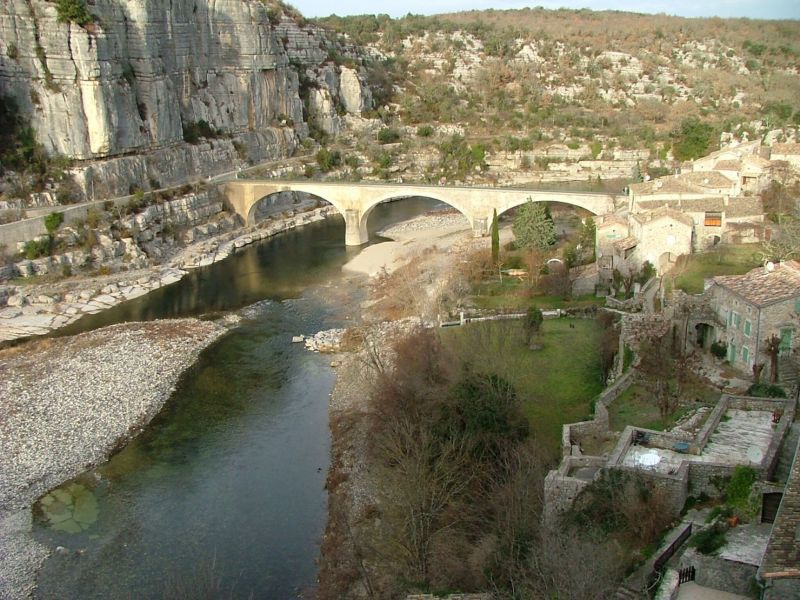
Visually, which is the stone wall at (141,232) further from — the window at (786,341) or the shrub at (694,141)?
the shrub at (694,141)

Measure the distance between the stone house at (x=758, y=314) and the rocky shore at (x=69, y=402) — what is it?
45.4 feet

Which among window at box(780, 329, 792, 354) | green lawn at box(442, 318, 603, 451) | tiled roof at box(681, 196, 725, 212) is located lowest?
green lawn at box(442, 318, 603, 451)

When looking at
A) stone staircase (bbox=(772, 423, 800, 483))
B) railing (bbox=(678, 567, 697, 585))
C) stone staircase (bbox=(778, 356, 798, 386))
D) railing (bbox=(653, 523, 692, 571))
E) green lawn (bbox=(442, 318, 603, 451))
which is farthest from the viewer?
green lawn (bbox=(442, 318, 603, 451))

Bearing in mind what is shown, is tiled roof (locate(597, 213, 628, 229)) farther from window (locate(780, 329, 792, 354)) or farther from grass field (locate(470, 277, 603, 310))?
window (locate(780, 329, 792, 354))

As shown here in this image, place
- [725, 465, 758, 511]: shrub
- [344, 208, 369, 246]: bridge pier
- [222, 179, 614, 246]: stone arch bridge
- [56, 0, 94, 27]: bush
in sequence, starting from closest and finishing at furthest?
[725, 465, 758, 511]: shrub < [222, 179, 614, 246]: stone arch bridge < [56, 0, 94, 27]: bush < [344, 208, 369, 246]: bridge pier

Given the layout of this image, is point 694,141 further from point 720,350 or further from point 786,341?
point 786,341

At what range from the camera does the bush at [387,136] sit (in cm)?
5853

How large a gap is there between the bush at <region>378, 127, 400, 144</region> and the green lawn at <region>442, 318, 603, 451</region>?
37.2 meters

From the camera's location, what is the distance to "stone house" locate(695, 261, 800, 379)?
15.2m

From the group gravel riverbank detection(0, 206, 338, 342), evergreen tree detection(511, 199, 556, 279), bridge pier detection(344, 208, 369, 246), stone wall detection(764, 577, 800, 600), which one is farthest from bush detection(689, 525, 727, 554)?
bridge pier detection(344, 208, 369, 246)

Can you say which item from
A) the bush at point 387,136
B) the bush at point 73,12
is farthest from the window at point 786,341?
the bush at point 387,136

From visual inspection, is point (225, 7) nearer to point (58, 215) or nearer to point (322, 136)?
point (322, 136)

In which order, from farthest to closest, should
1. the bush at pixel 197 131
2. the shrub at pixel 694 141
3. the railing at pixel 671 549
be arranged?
1. the shrub at pixel 694 141
2. the bush at pixel 197 131
3. the railing at pixel 671 549

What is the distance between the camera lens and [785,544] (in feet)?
25.0
